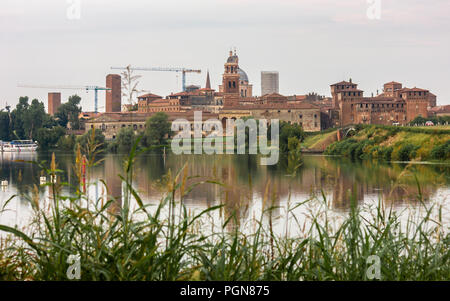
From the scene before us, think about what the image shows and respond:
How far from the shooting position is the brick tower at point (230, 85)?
186 ft

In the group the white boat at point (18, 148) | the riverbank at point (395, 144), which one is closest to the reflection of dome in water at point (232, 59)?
the white boat at point (18, 148)

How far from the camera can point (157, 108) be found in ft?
195

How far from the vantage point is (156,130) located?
32.7 m

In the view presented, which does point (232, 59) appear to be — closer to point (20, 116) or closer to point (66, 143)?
point (20, 116)

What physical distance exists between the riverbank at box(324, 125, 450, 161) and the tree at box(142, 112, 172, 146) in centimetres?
914

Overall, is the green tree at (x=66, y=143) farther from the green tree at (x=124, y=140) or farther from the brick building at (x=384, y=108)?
the brick building at (x=384, y=108)

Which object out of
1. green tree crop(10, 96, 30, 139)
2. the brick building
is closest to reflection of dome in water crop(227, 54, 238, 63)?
the brick building

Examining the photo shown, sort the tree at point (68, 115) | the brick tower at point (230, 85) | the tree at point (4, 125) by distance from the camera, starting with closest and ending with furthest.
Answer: the tree at point (4, 125) < the tree at point (68, 115) < the brick tower at point (230, 85)

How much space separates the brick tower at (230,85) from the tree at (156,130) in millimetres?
22533

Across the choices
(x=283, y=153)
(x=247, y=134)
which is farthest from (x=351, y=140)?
(x=247, y=134)

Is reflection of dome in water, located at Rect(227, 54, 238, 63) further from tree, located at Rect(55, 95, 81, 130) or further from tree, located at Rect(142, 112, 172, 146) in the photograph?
tree, located at Rect(142, 112, 172, 146)

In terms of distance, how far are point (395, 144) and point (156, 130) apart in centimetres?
1348

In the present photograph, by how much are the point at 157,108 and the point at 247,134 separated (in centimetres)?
2725
